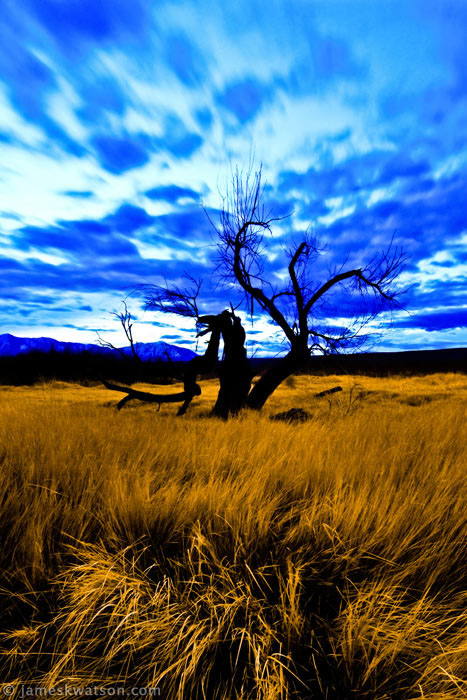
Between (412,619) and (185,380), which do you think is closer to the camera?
(412,619)

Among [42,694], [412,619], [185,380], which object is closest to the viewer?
[42,694]

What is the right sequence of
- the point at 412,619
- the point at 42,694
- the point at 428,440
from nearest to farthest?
the point at 42,694, the point at 412,619, the point at 428,440

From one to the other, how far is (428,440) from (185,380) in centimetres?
555

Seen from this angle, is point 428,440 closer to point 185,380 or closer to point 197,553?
point 197,553

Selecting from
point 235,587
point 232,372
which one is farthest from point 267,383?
point 235,587

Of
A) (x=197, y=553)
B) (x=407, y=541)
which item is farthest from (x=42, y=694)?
(x=407, y=541)

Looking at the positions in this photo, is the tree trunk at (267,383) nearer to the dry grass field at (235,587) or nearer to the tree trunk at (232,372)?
the tree trunk at (232,372)

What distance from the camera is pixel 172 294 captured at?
8734 mm

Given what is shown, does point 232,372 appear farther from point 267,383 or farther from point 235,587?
point 235,587

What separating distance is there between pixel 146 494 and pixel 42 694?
1.10 metres

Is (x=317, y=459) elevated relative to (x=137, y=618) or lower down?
elevated

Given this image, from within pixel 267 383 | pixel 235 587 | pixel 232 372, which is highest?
pixel 232 372

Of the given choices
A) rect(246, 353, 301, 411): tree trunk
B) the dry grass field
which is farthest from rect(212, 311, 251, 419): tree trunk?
the dry grass field

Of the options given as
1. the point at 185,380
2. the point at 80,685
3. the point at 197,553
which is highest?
the point at 185,380
